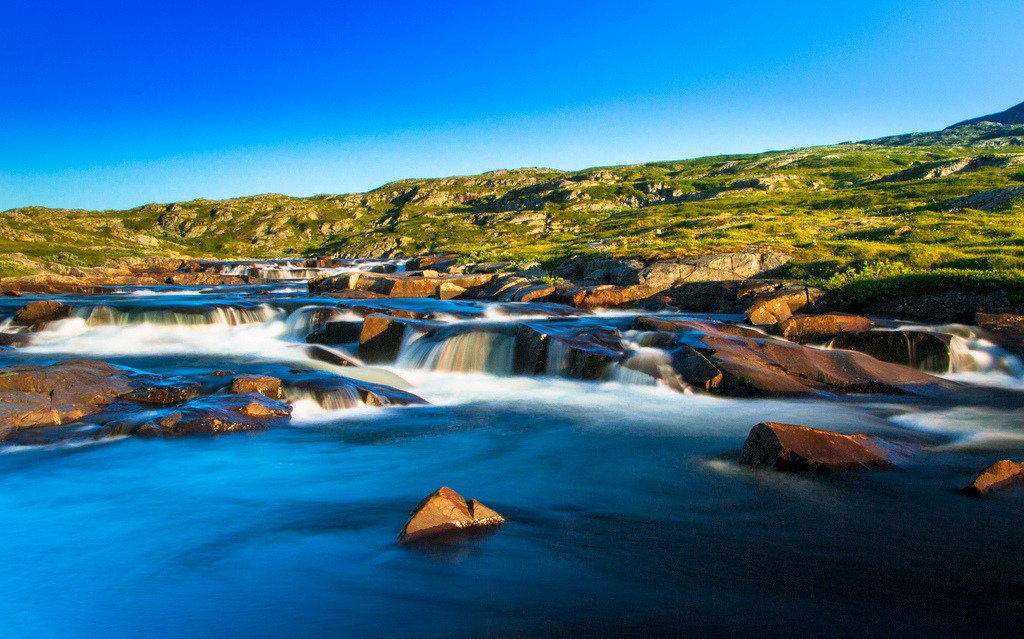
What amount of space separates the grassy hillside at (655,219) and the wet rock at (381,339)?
1866cm

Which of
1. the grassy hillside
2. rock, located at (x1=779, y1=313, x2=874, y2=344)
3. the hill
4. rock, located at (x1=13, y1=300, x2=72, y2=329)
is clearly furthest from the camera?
the hill

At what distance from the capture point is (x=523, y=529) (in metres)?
7.09

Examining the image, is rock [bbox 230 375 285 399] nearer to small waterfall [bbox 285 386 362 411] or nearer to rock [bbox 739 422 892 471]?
small waterfall [bbox 285 386 362 411]

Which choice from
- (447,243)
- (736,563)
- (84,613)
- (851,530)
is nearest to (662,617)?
(736,563)

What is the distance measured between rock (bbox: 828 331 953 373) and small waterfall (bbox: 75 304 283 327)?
20.5 m

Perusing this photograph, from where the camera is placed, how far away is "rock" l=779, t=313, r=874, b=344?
61.7ft

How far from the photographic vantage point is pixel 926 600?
17.6 ft

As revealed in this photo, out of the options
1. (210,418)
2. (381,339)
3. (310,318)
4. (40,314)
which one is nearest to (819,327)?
(381,339)

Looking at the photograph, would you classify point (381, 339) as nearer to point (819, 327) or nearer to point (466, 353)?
point (466, 353)

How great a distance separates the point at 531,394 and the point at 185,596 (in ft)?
33.5

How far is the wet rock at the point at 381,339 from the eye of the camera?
18891 millimetres

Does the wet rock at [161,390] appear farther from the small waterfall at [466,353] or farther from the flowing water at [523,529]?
the small waterfall at [466,353]

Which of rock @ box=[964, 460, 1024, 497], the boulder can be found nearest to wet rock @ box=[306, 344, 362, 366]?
the boulder

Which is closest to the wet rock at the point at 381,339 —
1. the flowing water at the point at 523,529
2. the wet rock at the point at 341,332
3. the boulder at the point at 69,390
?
the wet rock at the point at 341,332
